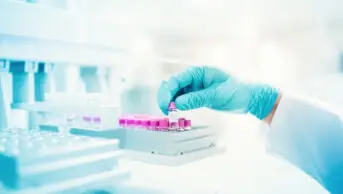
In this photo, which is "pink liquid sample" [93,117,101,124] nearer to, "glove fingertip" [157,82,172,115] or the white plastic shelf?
"glove fingertip" [157,82,172,115]

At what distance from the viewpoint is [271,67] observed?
145 centimetres

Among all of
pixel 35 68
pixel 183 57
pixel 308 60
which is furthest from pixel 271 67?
pixel 35 68

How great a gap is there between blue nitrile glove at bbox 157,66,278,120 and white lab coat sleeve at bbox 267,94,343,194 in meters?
0.05

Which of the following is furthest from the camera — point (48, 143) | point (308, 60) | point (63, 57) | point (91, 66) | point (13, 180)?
point (308, 60)

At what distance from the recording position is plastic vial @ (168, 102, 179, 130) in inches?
39.5

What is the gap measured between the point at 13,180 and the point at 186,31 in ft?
3.21

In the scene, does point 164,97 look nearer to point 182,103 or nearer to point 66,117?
point 182,103

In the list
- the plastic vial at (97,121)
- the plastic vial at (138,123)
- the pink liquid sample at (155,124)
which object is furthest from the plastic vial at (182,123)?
the plastic vial at (97,121)

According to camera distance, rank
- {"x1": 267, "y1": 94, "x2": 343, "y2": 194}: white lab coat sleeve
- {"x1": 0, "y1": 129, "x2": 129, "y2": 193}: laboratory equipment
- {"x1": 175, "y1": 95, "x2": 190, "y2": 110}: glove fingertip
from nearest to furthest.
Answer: {"x1": 0, "y1": 129, "x2": 129, "y2": 193}: laboratory equipment → {"x1": 267, "y1": 94, "x2": 343, "y2": 194}: white lab coat sleeve → {"x1": 175, "y1": 95, "x2": 190, "y2": 110}: glove fingertip

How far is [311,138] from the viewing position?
0.91 metres

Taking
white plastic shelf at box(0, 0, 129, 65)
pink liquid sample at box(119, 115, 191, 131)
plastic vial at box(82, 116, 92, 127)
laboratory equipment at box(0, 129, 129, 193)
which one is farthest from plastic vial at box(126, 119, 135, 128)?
white plastic shelf at box(0, 0, 129, 65)

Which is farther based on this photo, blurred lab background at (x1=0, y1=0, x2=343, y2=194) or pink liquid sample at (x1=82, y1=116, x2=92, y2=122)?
blurred lab background at (x1=0, y1=0, x2=343, y2=194)

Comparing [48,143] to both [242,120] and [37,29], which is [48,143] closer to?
[37,29]

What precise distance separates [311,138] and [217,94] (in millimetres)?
267
